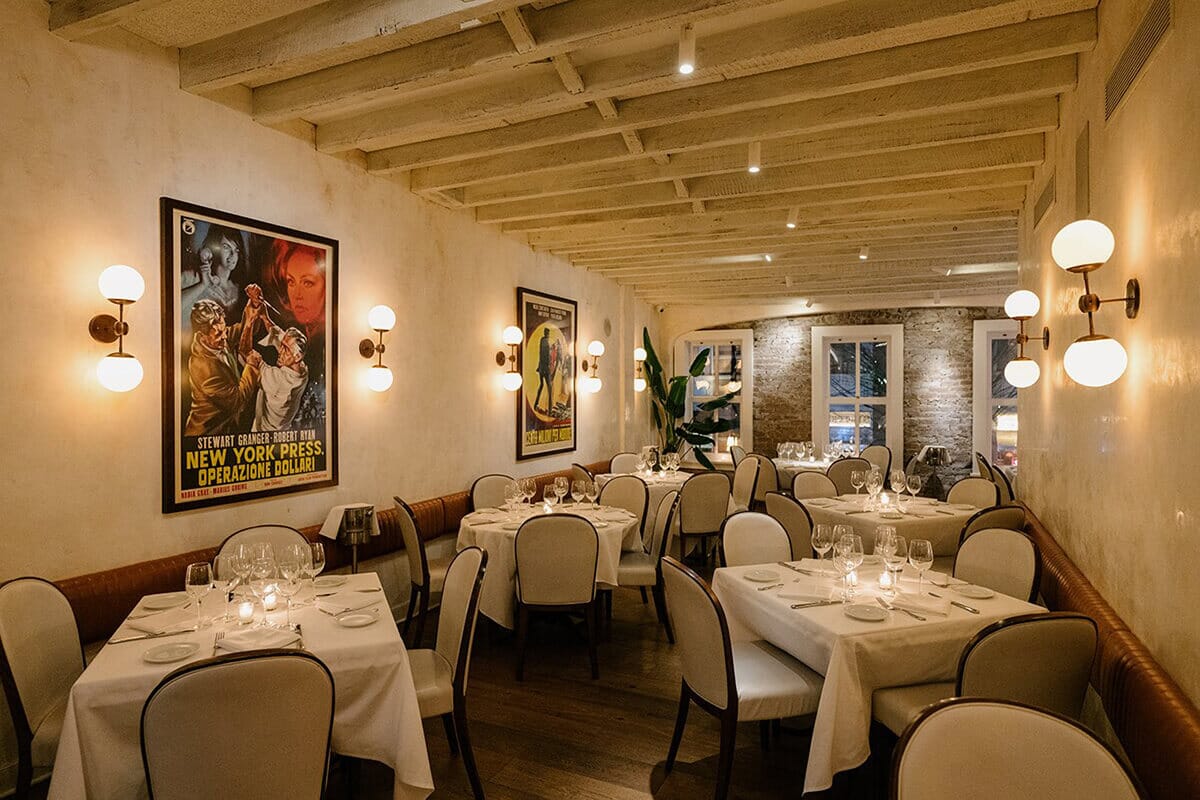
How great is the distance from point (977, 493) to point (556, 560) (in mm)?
3717

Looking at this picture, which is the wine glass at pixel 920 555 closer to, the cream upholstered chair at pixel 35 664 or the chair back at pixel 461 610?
the chair back at pixel 461 610

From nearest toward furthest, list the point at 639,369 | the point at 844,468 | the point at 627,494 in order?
the point at 627,494
the point at 844,468
the point at 639,369

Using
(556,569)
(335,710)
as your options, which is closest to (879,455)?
(556,569)

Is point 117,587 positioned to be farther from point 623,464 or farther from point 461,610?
point 623,464

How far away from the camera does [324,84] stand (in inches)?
142

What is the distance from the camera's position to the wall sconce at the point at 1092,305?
2.20 meters

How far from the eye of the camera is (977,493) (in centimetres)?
567

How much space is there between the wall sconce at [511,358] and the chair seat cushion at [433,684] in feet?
11.3

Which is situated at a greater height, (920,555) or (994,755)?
(920,555)

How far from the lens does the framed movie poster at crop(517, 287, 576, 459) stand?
266 inches

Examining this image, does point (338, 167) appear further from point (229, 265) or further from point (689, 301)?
point (689, 301)

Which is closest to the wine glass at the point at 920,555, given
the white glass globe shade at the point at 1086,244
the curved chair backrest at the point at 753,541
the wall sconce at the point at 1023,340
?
the curved chair backrest at the point at 753,541

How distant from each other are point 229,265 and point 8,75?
118 cm

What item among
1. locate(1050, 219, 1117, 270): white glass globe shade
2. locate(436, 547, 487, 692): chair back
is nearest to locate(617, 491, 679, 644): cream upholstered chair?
locate(436, 547, 487, 692): chair back
